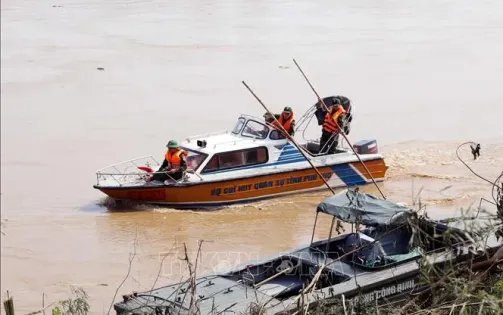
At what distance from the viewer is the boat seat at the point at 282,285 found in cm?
875

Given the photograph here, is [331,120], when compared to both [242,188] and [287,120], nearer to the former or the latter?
[287,120]

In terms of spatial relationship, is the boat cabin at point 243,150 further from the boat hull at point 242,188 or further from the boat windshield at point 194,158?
the boat hull at point 242,188

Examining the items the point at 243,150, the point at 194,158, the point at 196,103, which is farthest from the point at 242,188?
the point at 196,103

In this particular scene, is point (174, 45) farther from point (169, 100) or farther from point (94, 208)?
point (94, 208)

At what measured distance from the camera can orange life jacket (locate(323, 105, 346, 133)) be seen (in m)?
15.5

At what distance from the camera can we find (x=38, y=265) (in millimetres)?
12984

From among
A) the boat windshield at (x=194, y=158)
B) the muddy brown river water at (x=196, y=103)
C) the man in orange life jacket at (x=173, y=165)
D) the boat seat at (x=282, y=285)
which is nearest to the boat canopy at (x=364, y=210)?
the boat seat at (x=282, y=285)

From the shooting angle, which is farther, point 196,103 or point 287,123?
point 196,103

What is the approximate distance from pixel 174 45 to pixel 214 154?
16.8 metres

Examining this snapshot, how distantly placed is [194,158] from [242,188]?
3.13 ft

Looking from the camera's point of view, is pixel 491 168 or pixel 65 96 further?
pixel 65 96

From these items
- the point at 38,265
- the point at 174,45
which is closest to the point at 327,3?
the point at 174,45

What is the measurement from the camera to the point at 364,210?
8867mm

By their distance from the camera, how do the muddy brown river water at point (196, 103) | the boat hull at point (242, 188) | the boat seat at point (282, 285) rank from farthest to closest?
the boat hull at point (242, 188) < the muddy brown river water at point (196, 103) < the boat seat at point (282, 285)
